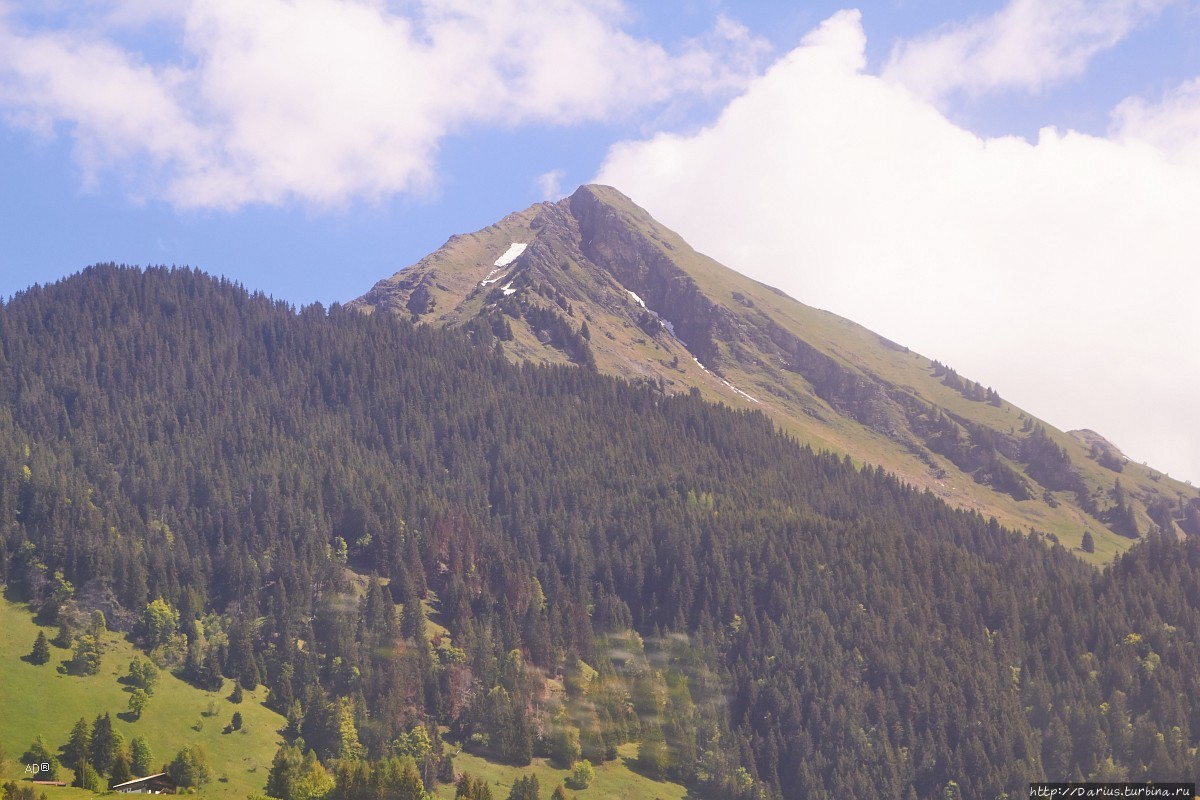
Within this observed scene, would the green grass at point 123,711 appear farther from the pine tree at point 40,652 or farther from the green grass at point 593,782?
the green grass at point 593,782

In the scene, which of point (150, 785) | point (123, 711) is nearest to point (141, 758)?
point (150, 785)

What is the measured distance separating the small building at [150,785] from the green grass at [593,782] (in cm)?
4192

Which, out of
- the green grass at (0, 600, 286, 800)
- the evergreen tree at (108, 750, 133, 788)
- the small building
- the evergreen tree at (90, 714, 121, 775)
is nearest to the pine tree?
the green grass at (0, 600, 286, 800)

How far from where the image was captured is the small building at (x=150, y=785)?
133375 millimetres

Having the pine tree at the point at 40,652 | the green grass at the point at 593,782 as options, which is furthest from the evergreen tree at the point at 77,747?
the green grass at the point at 593,782

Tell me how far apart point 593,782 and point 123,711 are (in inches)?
2747

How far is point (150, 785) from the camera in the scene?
448 ft

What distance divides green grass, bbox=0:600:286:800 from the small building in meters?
7.36

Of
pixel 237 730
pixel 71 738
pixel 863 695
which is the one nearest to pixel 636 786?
pixel 863 695

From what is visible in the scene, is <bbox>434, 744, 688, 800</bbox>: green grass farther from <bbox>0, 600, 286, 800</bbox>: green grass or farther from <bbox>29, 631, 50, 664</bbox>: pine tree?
<bbox>29, 631, 50, 664</bbox>: pine tree

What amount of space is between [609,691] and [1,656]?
313ft

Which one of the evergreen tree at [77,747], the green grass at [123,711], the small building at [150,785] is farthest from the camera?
the green grass at [123,711]

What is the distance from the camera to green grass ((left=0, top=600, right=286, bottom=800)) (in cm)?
15012

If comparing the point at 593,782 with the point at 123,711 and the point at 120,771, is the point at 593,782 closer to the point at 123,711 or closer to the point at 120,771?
the point at 123,711
